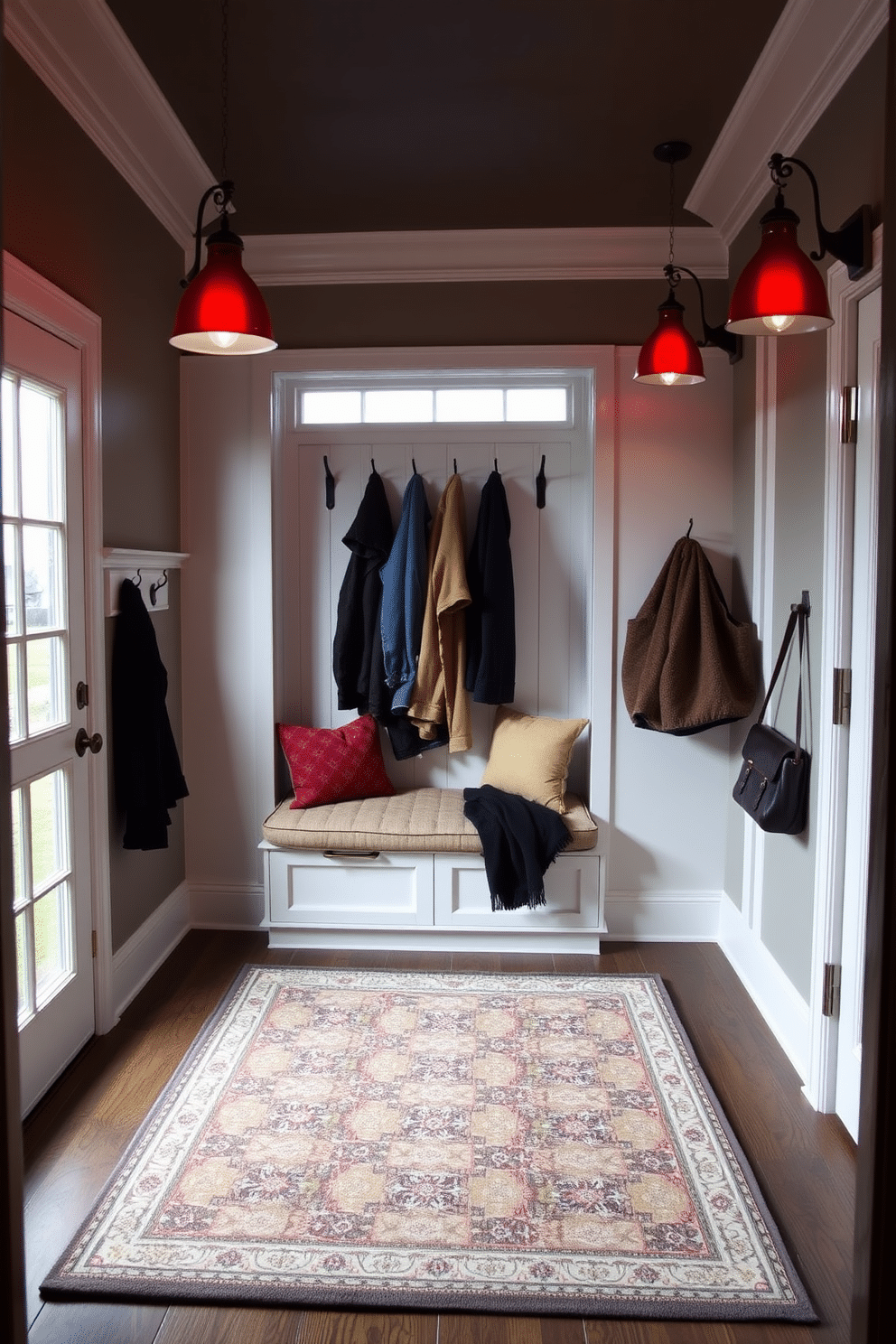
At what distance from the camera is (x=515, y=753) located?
12.3ft

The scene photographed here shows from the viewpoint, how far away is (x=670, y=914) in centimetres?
375

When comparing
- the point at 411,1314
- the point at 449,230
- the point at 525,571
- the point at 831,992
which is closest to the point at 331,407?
the point at 449,230

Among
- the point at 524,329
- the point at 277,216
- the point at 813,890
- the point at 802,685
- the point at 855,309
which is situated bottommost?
the point at 813,890

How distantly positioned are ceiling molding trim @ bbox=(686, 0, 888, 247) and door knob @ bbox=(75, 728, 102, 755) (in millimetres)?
2562

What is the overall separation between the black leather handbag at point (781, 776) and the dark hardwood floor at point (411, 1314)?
27.8 inches

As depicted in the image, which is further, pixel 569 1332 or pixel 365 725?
pixel 365 725

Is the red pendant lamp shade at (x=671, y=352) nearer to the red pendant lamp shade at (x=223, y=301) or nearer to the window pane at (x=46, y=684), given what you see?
the red pendant lamp shade at (x=223, y=301)

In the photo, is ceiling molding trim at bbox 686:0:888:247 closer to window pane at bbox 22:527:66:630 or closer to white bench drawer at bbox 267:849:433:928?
window pane at bbox 22:527:66:630

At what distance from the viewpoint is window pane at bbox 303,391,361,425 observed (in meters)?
3.90

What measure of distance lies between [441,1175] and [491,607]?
6.71ft

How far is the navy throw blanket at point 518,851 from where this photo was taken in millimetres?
3391

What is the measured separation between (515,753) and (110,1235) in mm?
2145

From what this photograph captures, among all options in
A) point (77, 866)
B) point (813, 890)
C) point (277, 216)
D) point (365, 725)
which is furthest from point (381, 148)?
point (813, 890)

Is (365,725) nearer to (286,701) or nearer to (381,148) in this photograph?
(286,701)
